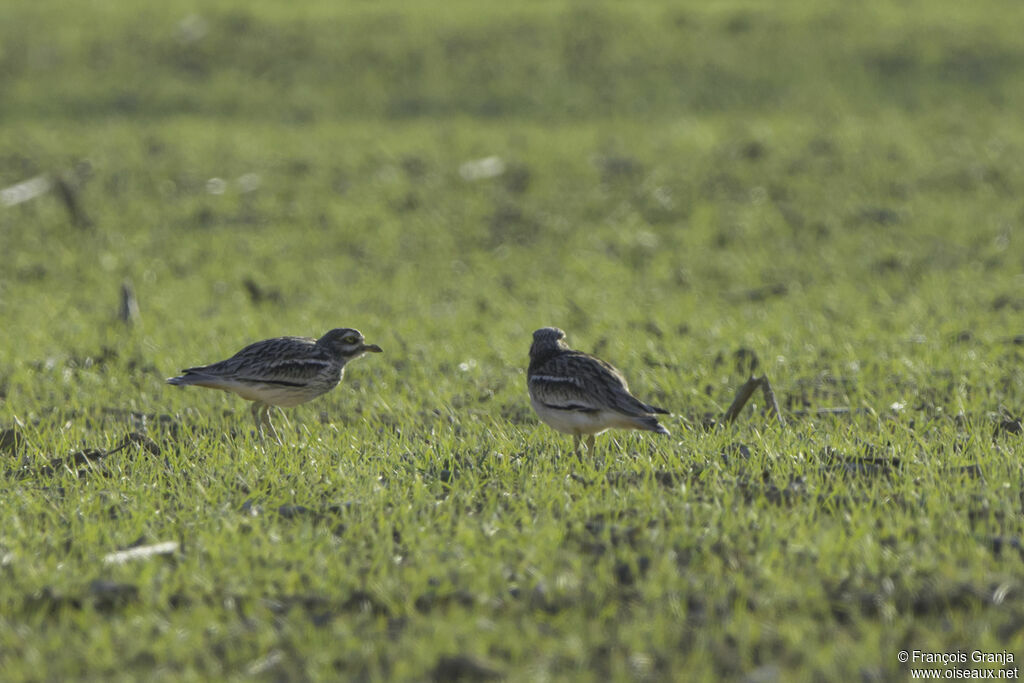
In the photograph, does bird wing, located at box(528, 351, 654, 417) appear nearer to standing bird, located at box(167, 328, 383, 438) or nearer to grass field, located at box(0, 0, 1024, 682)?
grass field, located at box(0, 0, 1024, 682)

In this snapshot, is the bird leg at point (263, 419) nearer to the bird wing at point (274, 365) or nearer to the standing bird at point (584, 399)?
the bird wing at point (274, 365)

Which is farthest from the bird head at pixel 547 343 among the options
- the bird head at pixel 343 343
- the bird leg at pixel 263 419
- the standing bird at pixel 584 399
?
the bird leg at pixel 263 419

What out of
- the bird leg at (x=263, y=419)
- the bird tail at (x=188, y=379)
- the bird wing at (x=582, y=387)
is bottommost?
the bird leg at (x=263, y=419)

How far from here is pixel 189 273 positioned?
16.3 m

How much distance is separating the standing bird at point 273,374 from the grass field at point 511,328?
1.27 ft

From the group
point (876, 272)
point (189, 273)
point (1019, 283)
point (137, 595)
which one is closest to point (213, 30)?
point (189, 273)

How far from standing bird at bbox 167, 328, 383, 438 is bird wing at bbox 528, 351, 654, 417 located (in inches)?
67.5

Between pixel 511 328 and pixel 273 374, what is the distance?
14.2 ft

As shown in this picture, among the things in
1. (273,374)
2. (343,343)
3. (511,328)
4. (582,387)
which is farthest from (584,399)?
(511,328)

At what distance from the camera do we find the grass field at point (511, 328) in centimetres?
528

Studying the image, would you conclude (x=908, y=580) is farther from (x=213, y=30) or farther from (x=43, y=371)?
(x=213, y=30)

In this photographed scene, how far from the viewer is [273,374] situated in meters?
8.64

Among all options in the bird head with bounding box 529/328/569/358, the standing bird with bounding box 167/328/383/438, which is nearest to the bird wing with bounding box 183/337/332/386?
the standing bird with bounding box 167/328/383/438

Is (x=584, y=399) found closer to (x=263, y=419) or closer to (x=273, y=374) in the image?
(x=273, y=374)
